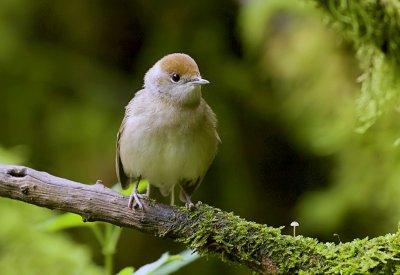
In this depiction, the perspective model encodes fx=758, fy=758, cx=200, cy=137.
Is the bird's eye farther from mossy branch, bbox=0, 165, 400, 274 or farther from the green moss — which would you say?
the green moss

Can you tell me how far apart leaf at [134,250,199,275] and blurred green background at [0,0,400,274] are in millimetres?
2169

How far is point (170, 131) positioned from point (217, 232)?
978 mm

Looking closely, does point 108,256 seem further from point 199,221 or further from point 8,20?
point 8,20

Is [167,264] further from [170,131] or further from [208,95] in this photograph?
[208,95]

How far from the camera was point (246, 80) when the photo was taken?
20.5 ft

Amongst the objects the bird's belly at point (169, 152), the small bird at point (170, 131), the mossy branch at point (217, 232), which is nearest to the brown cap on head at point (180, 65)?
the small bird at point (170, 131)

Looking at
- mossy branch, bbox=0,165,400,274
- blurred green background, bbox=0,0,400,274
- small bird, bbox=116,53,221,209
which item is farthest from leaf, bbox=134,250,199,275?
blurred green background, bbox=0,0,400,274

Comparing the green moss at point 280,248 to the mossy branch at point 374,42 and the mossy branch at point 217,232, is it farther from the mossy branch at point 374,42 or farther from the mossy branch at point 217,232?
the mossy branch at point 374,42

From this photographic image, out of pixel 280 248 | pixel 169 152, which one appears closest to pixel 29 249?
pixel 169 152

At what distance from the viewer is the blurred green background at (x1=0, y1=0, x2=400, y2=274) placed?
5.46 metres

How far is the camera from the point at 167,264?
334 centimetres

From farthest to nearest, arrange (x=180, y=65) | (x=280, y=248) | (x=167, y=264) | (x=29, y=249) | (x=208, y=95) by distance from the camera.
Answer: (x=208, y=95) → (x=29, y=249) → (x=180, y=65) → (x=167, y=264) → (x=280, y=248)

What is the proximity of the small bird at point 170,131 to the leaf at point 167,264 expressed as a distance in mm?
671

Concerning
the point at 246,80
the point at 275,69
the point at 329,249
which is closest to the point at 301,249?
the point at 329,249
